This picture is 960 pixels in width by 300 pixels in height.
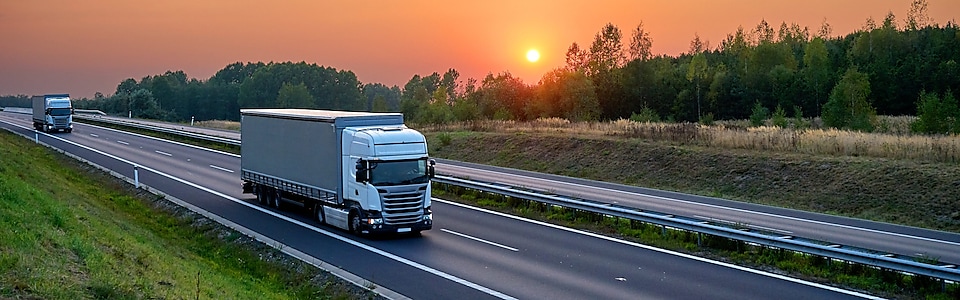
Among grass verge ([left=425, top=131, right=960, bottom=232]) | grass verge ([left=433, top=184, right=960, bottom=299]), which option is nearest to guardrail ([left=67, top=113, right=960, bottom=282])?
grass verge ([left=433, top=184, right=960, bottom=299])

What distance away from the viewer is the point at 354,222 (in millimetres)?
22297

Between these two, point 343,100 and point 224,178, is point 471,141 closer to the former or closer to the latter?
point 224,178

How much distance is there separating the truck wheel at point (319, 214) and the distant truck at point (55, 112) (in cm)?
4891

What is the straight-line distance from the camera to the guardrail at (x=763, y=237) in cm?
1495

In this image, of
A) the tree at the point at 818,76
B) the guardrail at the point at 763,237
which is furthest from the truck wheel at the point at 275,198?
the tree at the point at 818,76

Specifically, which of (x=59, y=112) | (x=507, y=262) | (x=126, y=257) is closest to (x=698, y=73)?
(x=59, y=112)

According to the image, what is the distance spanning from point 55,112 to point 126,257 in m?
58.0

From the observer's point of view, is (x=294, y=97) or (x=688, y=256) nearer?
(x=688, y=256)

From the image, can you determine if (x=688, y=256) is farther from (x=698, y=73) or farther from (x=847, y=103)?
(x=698, y=73)

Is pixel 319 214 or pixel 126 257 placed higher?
pixel 126 257

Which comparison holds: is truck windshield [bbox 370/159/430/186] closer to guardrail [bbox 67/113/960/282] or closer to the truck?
the truck

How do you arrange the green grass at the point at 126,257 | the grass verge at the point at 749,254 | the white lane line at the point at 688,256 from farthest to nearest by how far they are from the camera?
the white lane line at the point at 688,256
the grass verge at the point at 749,254
the green grass at the point at 126,257

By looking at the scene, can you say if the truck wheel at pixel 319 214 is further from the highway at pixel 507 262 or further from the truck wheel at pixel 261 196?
the truck wheel at pixel 261 196

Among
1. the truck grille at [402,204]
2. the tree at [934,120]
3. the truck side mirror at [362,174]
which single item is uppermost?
the tree at [934,120]
